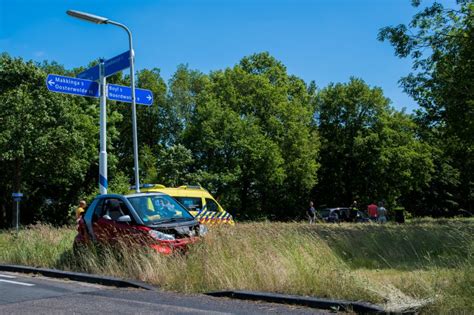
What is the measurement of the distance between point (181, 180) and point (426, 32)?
24.5 m

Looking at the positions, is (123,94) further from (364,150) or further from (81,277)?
(364,150)

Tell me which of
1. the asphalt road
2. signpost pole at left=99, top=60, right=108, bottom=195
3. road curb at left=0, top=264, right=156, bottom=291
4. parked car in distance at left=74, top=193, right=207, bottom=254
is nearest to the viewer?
the asphalt road

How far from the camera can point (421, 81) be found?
21609 mm

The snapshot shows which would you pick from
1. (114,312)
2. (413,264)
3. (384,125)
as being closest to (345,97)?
(384,125)

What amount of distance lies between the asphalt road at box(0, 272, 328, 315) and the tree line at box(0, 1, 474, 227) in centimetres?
1812

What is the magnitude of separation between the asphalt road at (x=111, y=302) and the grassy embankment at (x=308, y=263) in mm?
599

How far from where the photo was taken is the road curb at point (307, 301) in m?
6.68

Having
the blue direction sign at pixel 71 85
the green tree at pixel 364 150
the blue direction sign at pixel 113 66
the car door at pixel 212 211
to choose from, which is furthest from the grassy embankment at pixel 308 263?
the green tree at pixel 364 150

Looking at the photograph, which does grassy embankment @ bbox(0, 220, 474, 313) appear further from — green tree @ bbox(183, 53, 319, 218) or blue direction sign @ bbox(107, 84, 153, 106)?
green tree @ bbox(183, 53, 319, 218)

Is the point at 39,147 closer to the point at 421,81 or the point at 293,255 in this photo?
the point at 421,81

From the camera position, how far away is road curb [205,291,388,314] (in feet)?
21.9

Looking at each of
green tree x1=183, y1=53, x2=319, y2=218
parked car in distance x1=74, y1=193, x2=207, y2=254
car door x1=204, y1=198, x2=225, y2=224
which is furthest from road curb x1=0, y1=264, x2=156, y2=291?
green tree x1=183, y1=53, x2=319, y2=218

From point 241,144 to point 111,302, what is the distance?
3447cm

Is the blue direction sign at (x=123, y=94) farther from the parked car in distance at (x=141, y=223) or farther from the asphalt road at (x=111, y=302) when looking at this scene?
the asphalt road at (x=111, y=302)
